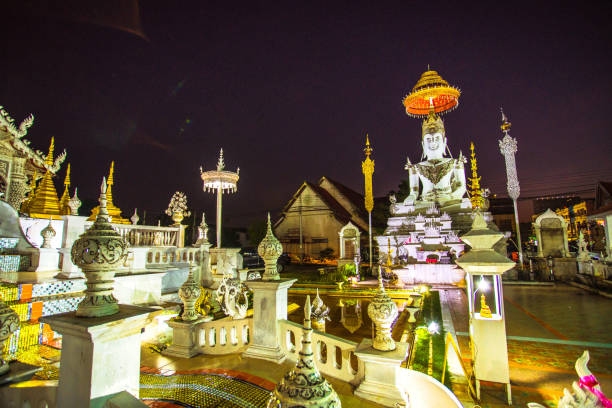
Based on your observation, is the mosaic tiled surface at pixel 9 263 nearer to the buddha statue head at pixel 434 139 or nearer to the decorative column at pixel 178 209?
the decorative column at pixel 178 209

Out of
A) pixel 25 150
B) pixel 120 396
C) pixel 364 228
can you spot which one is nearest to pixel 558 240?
pixel 364 228

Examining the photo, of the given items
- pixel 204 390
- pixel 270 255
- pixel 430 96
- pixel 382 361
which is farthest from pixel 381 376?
pixel 430 96

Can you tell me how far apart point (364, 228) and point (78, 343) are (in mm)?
32074

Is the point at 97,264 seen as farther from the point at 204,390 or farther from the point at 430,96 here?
the point at 430,96

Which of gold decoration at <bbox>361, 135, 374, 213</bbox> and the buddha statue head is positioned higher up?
the buddha statue head

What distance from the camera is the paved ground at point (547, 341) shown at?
4.48 m

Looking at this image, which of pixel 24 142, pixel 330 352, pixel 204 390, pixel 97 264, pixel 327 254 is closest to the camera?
pixel 97 264

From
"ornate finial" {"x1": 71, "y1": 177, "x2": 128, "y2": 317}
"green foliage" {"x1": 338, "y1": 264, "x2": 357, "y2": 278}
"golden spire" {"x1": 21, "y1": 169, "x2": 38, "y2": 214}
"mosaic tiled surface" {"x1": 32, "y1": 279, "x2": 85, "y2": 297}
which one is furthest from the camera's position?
"green foliage" {"x1": 338, "y1": 264, "x2": 357, "y2": 278}

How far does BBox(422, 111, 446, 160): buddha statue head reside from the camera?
25.8 m

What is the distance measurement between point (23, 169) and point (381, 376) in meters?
19.8

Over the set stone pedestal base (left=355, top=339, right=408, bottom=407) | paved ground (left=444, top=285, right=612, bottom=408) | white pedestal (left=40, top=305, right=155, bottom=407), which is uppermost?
white pedestal (left=40, top=305, right=155, bottom=407)

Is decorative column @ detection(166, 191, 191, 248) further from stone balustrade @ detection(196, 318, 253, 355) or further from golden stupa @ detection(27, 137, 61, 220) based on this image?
stone balustrade @ detection(196, 318, 253, 355)

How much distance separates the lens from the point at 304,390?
158cm

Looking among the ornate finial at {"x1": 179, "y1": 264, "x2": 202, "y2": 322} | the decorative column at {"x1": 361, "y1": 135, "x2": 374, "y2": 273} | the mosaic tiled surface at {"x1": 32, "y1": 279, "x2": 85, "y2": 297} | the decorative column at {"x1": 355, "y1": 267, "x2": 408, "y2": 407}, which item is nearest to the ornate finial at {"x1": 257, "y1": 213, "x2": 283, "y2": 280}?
the ornate finial at {"x1": 179, "y1": 264, "x2": 202, "y2": 322}
